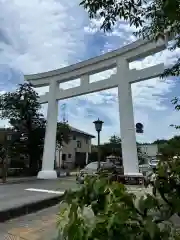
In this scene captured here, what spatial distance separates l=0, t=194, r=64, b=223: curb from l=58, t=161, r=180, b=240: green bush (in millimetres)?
3238

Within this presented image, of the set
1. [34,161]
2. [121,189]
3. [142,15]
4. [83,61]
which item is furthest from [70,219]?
[34,161]

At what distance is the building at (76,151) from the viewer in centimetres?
3977

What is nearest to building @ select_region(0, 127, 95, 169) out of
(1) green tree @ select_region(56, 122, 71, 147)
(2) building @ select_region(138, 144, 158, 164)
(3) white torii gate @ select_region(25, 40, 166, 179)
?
(2) building @ select_region(138, 144, 158, 164)

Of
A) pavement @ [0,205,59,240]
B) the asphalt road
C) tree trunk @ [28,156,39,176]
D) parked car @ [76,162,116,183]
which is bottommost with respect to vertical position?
pavement @ [0,205,59,240]

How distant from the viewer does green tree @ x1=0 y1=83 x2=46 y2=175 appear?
21547mm

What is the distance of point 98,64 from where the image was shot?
15383mm

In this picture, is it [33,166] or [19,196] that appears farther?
[33,166]

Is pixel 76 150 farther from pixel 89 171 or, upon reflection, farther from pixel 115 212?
pixel 115 212

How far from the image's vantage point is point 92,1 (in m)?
2.86

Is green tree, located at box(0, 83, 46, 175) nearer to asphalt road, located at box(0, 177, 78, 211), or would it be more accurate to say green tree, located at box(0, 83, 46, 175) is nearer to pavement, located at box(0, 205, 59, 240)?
asphalt road, located at box(0, 177, 78, 211)

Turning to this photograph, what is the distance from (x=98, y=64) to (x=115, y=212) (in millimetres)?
14458

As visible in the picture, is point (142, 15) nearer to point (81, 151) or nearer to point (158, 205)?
point (158, 205)

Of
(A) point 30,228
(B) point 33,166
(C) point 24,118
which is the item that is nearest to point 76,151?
(B) point 33,166

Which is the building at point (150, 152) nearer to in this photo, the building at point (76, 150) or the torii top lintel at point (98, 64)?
the torii top lintel at point (98, 64)
